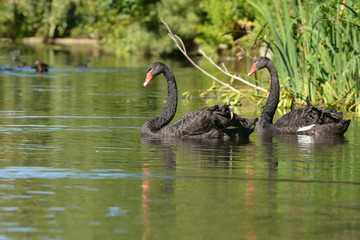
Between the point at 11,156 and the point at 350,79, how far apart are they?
23.1ft

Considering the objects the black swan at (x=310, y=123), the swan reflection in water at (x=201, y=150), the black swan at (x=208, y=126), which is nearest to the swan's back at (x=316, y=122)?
the black swan at (x=310, y=123)

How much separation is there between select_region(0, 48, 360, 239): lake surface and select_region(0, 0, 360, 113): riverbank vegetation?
1.13 metres

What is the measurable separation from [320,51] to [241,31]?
1.40 metres

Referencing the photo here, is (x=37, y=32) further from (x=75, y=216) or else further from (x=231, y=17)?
(x=75, y=216)

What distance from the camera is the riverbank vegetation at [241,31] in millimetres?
14461

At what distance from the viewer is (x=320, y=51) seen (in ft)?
47.6

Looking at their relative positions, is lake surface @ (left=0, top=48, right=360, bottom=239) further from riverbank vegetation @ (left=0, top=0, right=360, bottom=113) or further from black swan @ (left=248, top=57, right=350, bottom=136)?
riverbank vegetation @ (left=0, top=0, right=360, bottom=113)

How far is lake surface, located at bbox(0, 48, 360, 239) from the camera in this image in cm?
631

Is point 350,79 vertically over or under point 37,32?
under

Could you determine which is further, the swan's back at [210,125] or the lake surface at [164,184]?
the swan's back at [210,125]

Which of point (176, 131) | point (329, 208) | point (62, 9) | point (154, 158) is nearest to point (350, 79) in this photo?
point (176, 131)

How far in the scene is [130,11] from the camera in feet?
163

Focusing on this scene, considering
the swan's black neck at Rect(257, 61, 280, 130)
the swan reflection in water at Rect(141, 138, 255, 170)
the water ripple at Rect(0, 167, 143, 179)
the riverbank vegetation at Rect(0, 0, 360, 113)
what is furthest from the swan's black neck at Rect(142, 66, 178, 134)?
the water ripple at Rect(0, 167, 143, 179)

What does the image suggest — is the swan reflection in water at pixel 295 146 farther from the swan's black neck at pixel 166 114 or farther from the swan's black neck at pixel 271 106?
the swan's black neck at pixel 166 114
